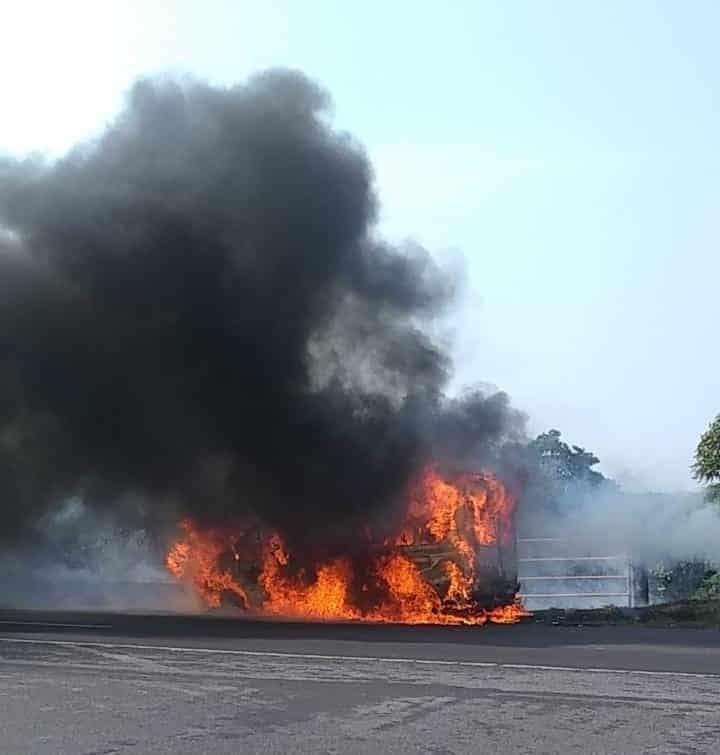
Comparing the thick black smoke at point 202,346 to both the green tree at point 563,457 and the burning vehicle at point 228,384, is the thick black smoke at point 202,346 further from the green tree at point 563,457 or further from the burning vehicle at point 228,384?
the green tree at point 563,457

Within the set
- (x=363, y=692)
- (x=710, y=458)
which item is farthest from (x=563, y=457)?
(x=363, y=692)

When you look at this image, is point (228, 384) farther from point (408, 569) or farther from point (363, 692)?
point (363, 692)

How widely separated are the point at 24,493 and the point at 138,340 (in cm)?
445

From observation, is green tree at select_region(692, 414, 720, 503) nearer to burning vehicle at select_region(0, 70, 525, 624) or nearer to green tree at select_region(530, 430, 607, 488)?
burning vehicle at select_region(0, 70, 525, 624)

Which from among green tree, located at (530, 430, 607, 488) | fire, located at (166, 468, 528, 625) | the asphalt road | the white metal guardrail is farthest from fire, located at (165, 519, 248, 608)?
green tree, located at (530, 430, 607, 488)

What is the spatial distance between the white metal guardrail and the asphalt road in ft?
19.4

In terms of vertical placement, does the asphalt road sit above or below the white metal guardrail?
below

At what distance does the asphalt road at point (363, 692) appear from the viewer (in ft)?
23.9

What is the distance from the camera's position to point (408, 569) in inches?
746

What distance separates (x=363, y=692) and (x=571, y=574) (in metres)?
13.2

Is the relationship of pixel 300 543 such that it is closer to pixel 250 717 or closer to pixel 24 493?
pixel 24 493

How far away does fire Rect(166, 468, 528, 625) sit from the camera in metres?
18.2

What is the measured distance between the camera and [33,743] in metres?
7.20

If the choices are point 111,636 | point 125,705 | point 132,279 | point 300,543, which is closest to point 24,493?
point 132,279
